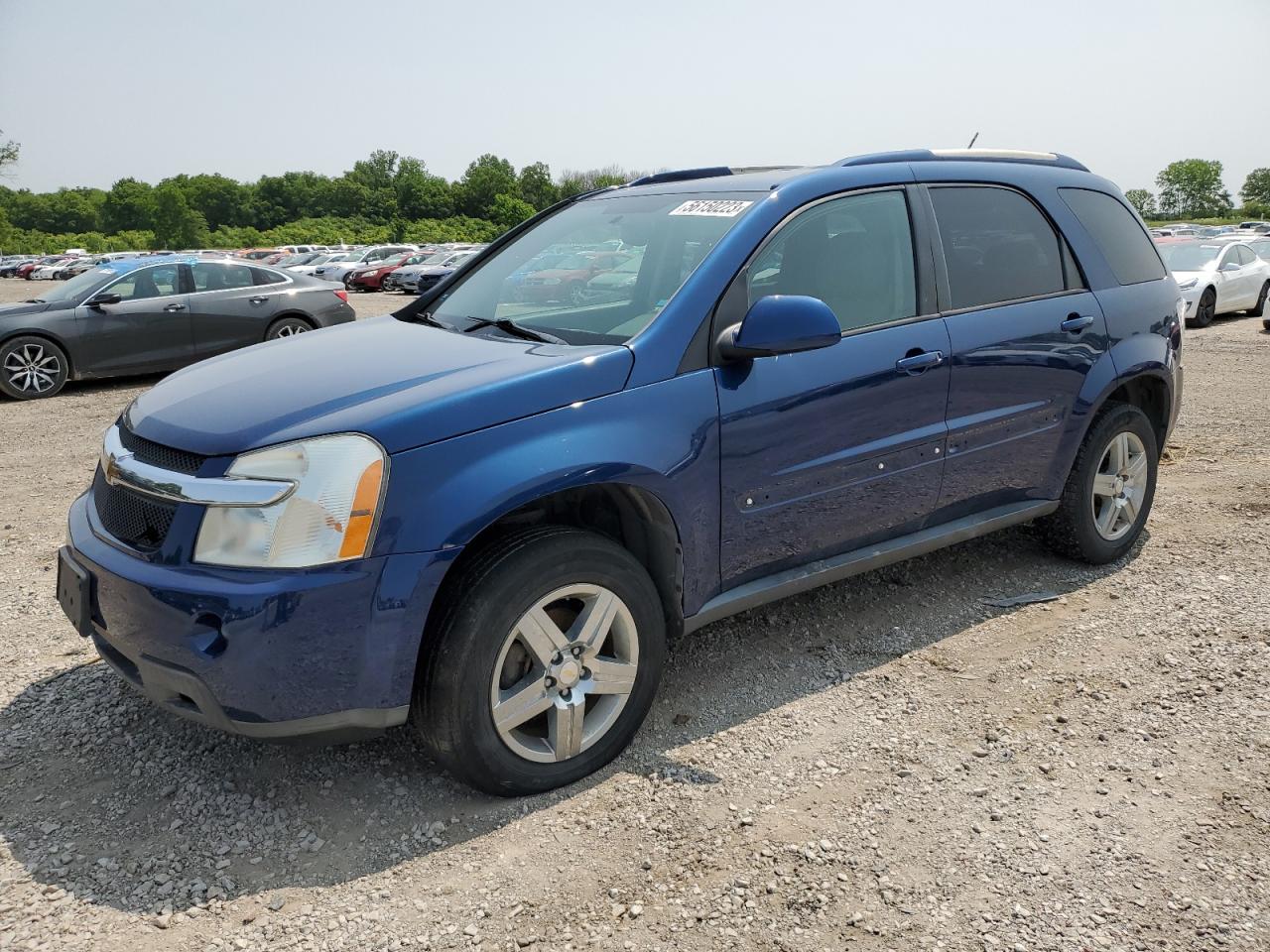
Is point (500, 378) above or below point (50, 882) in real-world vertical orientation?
above

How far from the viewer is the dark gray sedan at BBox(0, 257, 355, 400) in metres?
10.5

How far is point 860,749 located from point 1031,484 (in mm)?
1687

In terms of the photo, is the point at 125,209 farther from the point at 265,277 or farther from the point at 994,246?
the point at 994,246

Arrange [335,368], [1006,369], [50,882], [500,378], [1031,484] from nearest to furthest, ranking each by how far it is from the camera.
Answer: [50,882]
[500,378]
[335,368]
[1006,369]
[1031,484]

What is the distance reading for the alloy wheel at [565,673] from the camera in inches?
112

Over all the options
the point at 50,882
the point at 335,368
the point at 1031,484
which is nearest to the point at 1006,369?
the point at 1031,484

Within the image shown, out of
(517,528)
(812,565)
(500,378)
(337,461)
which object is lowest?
(812,565)

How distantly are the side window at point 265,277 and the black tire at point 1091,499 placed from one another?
33.2ft

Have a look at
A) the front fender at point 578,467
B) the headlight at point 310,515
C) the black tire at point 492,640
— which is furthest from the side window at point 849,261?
the headlight at point 310,515

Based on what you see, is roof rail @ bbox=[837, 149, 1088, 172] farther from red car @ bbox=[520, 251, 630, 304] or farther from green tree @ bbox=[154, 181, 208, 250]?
green tree @ bbox=[154, 181, 208, 250]

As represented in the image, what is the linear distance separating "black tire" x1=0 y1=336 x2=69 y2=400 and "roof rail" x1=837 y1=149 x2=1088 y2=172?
978cm

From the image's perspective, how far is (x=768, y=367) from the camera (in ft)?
10.8

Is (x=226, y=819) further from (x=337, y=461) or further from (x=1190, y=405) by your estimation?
(x=1190, y=405)

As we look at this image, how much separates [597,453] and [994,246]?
2204mm
